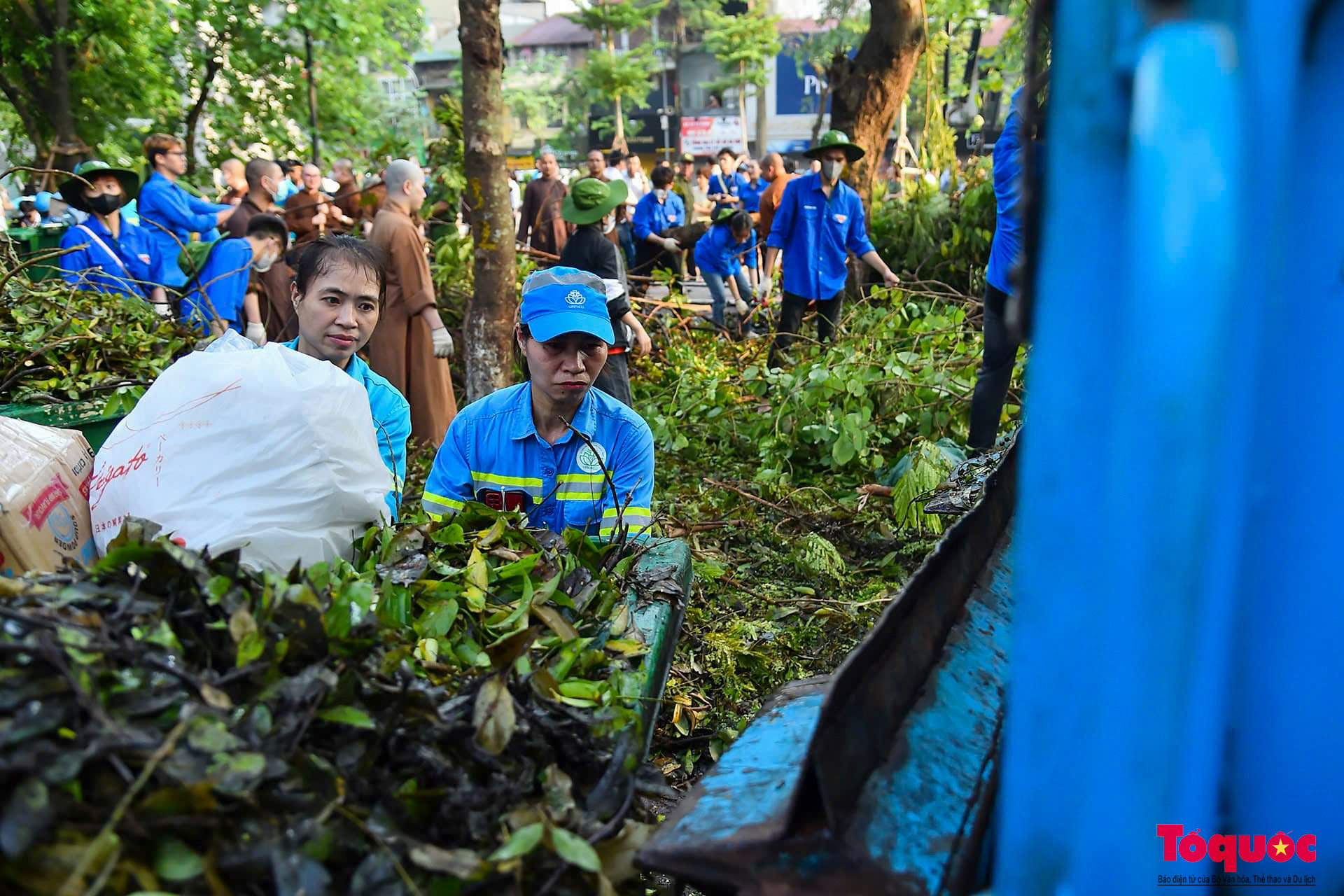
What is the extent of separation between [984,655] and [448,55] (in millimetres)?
80106

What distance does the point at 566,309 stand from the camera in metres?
3.08

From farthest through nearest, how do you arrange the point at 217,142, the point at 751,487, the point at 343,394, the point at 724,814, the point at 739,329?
the point at 217,142
the point at 739,329
the point at 751,487
the point at 343,394
the point at 724,814

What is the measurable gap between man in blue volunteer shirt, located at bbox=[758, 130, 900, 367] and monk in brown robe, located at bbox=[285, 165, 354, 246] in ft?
14.3

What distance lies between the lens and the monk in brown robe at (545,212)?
10.8 metres

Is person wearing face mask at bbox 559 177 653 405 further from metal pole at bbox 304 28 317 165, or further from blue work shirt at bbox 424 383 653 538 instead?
metal pole at bbox 304 28 317 165

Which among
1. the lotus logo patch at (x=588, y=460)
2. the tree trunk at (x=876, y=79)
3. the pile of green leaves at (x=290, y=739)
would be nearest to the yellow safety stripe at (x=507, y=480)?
the lotus logo patch at (x=588, y=460)

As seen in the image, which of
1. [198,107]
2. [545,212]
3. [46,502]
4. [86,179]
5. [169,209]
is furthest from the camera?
[198,107]

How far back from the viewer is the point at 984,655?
1808mm

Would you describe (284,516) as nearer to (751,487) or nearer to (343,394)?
(343,394)

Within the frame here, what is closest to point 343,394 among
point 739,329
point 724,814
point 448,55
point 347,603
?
point 347,603

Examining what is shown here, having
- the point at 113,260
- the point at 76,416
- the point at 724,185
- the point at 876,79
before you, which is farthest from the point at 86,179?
the point at 724,185

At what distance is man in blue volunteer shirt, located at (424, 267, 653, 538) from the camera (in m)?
3.04

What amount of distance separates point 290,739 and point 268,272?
21.5 feet

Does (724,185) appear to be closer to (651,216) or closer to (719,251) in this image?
(651,216)
